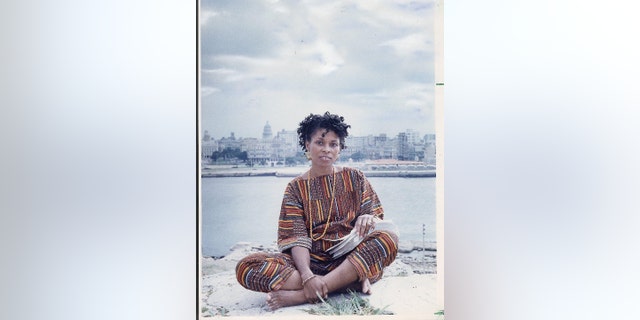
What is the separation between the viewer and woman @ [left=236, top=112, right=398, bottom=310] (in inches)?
45.1

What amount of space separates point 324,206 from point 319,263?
112 millimetres

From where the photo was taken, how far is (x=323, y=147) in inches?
46.2

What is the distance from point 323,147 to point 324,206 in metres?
0.12

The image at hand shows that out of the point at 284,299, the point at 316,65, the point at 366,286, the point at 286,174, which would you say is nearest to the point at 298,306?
the point at 284,299

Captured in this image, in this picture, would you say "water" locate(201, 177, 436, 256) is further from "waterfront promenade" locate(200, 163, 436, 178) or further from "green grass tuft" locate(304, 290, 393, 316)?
"green grass tuft" locate(304, 290, 393, 316)

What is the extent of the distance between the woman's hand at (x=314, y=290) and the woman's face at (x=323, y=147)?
0.76 ft

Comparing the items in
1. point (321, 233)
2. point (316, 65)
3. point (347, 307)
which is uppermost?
point (316, 65)

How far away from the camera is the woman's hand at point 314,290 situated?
115 cm

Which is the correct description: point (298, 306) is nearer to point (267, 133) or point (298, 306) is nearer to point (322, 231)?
point (322, 231)

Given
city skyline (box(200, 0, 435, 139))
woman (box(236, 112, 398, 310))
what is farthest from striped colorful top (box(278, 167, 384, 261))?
city skyline (box(200, 0, 435, 139))

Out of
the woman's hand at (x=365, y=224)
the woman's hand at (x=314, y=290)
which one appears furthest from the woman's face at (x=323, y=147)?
the woman's hand at (x=314, y=290)

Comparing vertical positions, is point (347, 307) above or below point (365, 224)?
below
